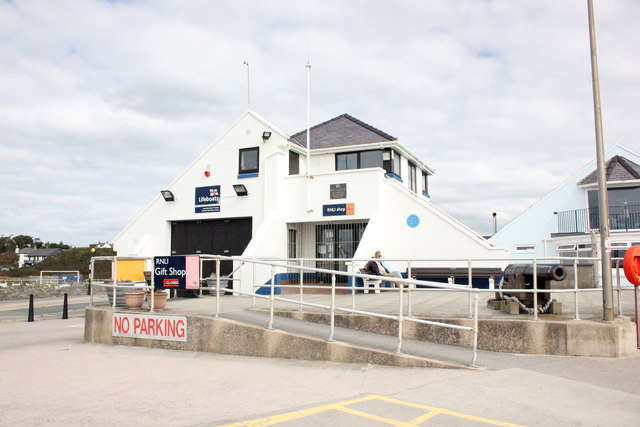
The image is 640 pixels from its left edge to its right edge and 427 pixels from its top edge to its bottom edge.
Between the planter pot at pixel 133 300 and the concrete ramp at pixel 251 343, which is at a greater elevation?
the planter pot at pixel 133 300

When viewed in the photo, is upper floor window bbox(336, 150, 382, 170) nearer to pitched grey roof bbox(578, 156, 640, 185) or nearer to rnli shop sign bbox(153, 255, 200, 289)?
rnli shop sign bbox(153, 255, 200, 289)

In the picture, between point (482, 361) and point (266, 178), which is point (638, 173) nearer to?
point (266, 178)

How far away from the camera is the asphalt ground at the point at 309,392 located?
532 cm

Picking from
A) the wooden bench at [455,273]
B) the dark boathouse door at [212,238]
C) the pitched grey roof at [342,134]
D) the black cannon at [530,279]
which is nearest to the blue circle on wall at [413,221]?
the wooden bench at [455,273]

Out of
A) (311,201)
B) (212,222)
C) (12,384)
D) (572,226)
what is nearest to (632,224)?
(572,226)

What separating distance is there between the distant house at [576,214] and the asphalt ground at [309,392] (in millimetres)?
20472

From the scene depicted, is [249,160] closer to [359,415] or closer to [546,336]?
[546,336]

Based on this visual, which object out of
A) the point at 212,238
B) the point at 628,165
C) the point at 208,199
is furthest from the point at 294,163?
the point at 628,165

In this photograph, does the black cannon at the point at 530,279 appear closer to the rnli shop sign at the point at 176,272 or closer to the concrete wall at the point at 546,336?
the concrete wall at the point at 546,336

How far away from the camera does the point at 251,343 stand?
352 inches

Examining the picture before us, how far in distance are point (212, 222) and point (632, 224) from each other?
20.9 metres

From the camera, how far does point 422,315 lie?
9422mm

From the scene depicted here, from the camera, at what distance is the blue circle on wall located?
59.8 feet

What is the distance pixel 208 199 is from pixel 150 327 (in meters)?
11.9
